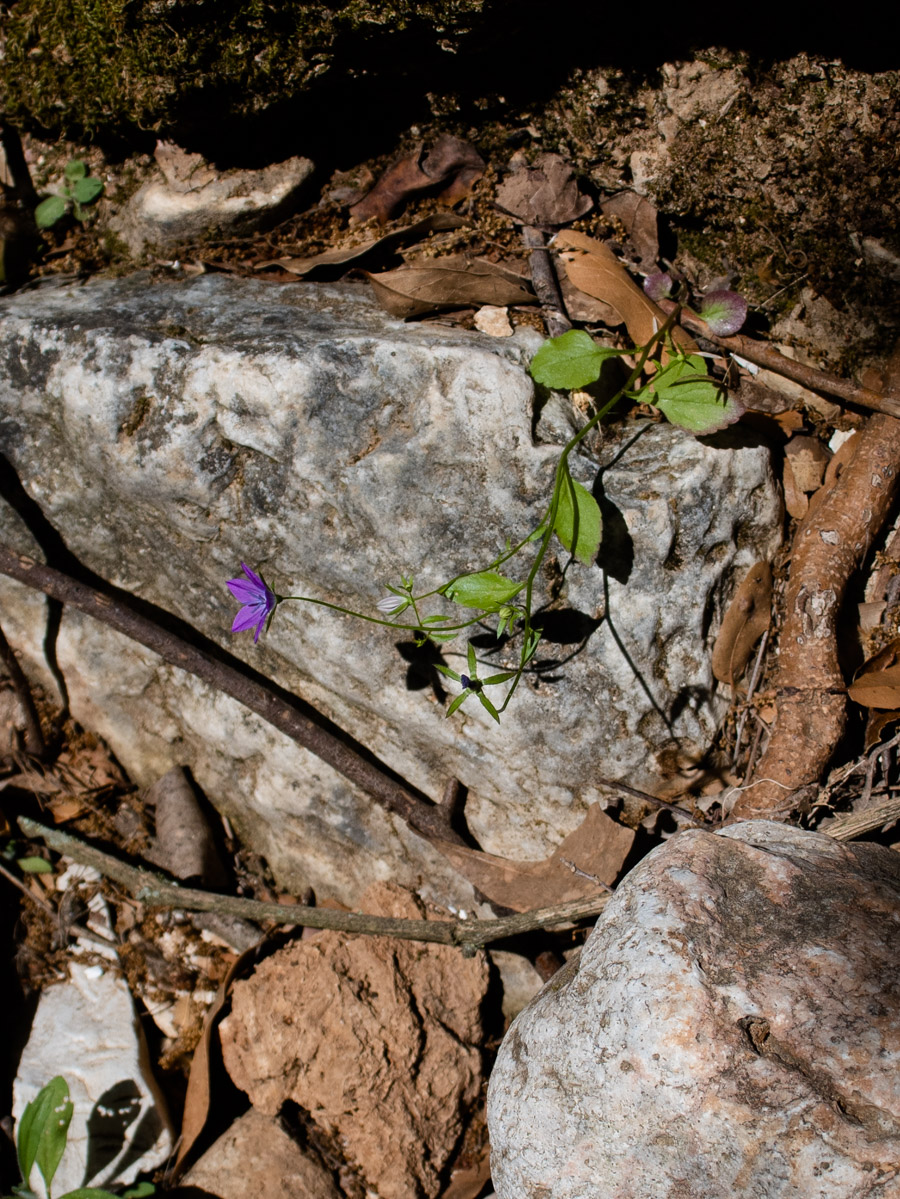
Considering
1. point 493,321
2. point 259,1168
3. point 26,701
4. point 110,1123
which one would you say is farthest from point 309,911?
point 493,321

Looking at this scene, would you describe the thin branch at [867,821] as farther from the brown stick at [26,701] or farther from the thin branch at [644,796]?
the brown stick at [26,701]

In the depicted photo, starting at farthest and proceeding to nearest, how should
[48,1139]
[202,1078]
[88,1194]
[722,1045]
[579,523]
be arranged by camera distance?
[202,1078] < [48,1139] < [88,1194] < [579,523] < [722,1045]

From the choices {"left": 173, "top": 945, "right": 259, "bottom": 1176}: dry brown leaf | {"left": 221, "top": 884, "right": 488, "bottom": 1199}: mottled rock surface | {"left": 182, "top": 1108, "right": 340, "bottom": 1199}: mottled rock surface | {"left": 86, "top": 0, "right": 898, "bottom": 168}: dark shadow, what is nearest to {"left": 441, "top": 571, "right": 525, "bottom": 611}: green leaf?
{"left": 221, "top": 884, "right": 488, "bottom": 1199}: mottled rock surface

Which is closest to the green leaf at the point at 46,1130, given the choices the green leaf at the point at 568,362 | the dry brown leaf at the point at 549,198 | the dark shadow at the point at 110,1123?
the dark shadow at the point at 110,1123

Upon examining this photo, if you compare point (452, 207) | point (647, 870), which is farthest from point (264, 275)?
point (647, 870)

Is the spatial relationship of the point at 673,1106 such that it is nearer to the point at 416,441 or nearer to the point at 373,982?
the point at 373,982

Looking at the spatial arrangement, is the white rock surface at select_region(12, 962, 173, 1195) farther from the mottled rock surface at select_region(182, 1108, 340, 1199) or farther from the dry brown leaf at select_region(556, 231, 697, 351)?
the dry brown leaf at select_region(556, 231, 697, 351)

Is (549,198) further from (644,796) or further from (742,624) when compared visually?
(644,796)
